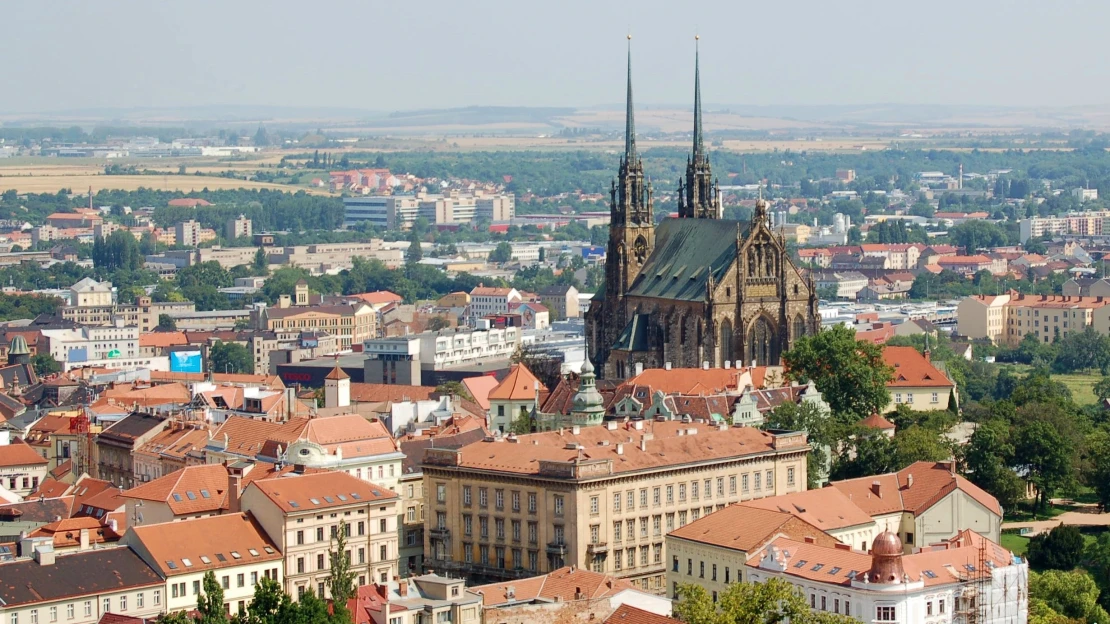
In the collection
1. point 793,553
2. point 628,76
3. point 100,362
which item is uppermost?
point 628,76

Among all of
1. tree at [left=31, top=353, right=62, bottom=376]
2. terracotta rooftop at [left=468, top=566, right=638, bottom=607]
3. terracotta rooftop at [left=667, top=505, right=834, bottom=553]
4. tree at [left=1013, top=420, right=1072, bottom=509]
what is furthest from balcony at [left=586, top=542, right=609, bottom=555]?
tree at [left=31, top=353, right=62, bottom=376]

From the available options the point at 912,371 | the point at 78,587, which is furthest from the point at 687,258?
the point at 78,587

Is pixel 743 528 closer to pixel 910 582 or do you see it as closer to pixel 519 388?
pixel 910 582

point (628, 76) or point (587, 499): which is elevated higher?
point (628, 76)

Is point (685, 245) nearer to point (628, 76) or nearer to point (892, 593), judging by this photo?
point (628, 76)

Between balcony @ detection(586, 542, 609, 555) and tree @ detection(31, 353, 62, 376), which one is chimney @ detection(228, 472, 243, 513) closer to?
balcony @ detection(586, 542, 609, 555)

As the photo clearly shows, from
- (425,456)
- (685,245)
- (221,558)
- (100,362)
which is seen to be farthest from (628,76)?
(221,558)
